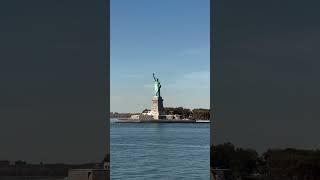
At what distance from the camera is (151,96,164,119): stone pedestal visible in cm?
2845
